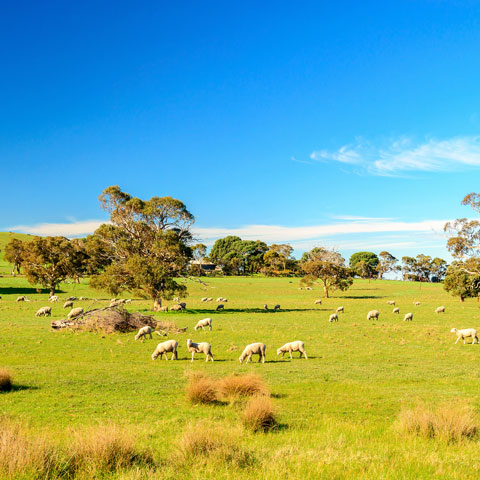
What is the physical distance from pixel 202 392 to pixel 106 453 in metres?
6.06

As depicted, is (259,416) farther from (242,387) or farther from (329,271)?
(329,271)

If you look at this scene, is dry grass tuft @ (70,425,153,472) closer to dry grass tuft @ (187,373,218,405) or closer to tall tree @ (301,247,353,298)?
dry grass tuft @ (187,373,218,405)

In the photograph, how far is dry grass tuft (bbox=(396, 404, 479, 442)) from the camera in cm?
1006

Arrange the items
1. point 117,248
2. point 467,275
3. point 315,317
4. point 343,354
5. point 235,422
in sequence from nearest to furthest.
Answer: point 235,422 < point 343,354 < point 315,317 < point 117,248 < point 467,275

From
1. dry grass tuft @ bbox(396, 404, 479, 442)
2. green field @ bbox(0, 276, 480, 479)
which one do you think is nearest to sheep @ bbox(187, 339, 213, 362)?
green field @ bbox(0, 276, 480, 479)

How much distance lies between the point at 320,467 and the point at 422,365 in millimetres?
16454

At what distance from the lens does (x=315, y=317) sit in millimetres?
45875

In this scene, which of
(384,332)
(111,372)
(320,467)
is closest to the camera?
(320,467)

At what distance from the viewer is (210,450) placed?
8.42 m

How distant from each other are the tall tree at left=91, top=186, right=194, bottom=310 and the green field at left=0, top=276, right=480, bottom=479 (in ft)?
42.9

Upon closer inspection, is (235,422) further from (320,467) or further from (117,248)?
(117,248)

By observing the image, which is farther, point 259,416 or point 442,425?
point 259,416

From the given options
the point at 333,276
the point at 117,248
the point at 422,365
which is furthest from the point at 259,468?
the point at 333,276

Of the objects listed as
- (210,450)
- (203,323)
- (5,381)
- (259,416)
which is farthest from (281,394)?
(203,323)
